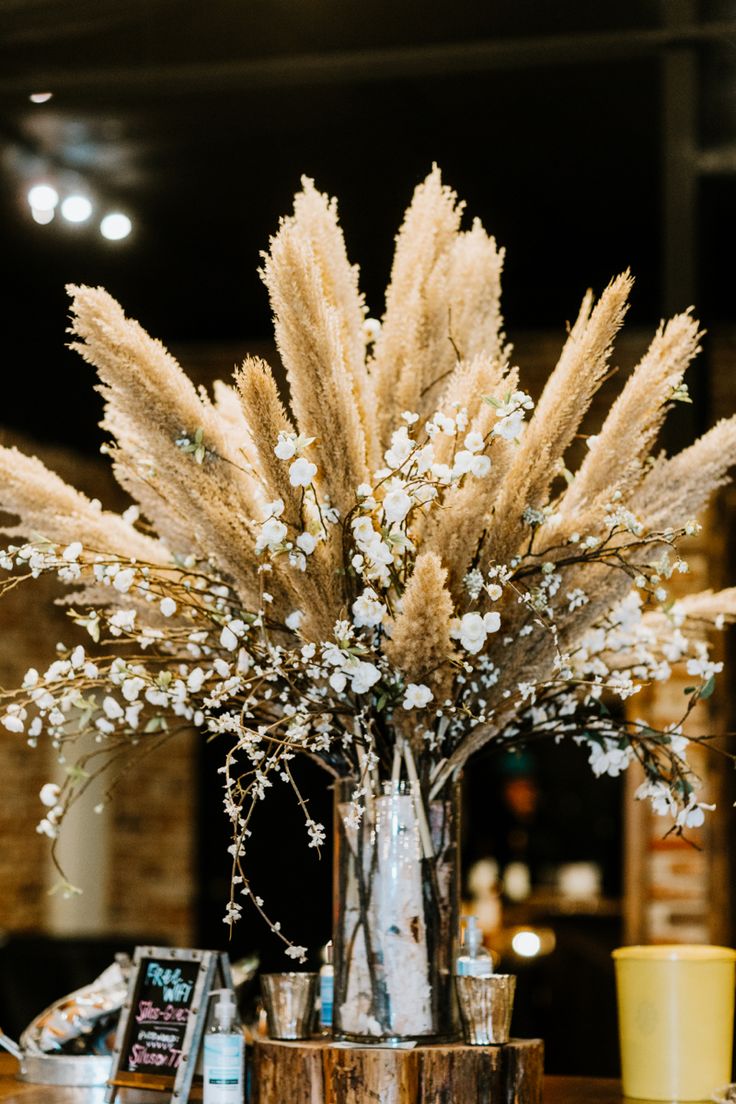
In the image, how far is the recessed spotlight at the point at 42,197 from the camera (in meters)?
3.84

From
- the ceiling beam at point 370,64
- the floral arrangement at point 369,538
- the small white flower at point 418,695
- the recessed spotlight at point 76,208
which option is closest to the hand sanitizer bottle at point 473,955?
the floral arrangement at point 369,538

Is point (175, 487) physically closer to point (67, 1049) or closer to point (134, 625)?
point (134, 625)

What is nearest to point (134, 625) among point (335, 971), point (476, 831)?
point (335, 971)

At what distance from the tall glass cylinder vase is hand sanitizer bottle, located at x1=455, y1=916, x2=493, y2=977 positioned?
0.11 metres

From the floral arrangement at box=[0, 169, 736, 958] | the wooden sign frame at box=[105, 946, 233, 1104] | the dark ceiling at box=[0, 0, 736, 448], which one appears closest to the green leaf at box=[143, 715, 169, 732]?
the floral arrangement at box=[0, 169, 736, 958]

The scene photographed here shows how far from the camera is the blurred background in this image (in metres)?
3.43

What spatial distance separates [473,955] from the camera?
5.86ft

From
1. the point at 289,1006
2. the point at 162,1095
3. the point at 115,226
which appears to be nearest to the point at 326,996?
the point at 289,1006

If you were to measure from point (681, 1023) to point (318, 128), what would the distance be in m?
2.63

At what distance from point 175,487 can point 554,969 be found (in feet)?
13.9

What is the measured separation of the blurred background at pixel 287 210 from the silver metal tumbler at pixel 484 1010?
76cm

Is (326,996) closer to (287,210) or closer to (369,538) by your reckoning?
(369,538)

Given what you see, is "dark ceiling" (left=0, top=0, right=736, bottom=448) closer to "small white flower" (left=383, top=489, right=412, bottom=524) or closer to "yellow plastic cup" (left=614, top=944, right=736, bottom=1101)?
"small white flower" (left=383, top=489, right=412, bottom=524)

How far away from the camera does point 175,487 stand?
1630 millimetres
